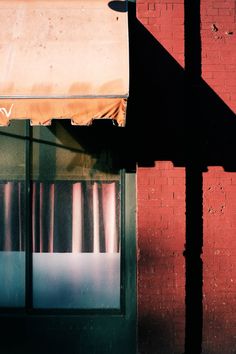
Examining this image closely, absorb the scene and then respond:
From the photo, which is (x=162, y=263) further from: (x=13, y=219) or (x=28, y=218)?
(x=13, y=219)

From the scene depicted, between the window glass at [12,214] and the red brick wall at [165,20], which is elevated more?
the red brick wall at [165,20]

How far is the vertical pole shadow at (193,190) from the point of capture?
19.7 feet

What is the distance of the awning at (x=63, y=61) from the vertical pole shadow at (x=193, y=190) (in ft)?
3.40

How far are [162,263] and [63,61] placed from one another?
2603mm

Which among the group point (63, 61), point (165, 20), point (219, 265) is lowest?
point (219, 265)

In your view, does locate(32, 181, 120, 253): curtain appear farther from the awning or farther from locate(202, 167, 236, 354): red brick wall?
the awning

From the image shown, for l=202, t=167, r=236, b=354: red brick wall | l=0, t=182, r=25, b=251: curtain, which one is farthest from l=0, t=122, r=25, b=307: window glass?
l=202, t=167, r=236, b=354: red brick wall

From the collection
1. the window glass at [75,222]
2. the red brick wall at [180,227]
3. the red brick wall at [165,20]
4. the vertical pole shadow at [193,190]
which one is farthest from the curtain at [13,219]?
the red brick wall at [165,20]

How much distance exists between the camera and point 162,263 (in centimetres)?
591

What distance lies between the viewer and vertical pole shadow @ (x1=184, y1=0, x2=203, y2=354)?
602 cm

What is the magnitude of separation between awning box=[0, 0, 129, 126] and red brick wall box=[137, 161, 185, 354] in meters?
1.35

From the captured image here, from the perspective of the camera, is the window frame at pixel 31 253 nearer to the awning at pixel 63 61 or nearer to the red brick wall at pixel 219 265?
the red brick wall at pixel 219 265

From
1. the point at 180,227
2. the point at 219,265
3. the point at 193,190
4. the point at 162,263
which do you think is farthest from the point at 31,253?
the point at 219,265

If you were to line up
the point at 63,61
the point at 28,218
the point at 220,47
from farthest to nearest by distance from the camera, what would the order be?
the point at 28,218
the point at 220,47
the point at 63,61
